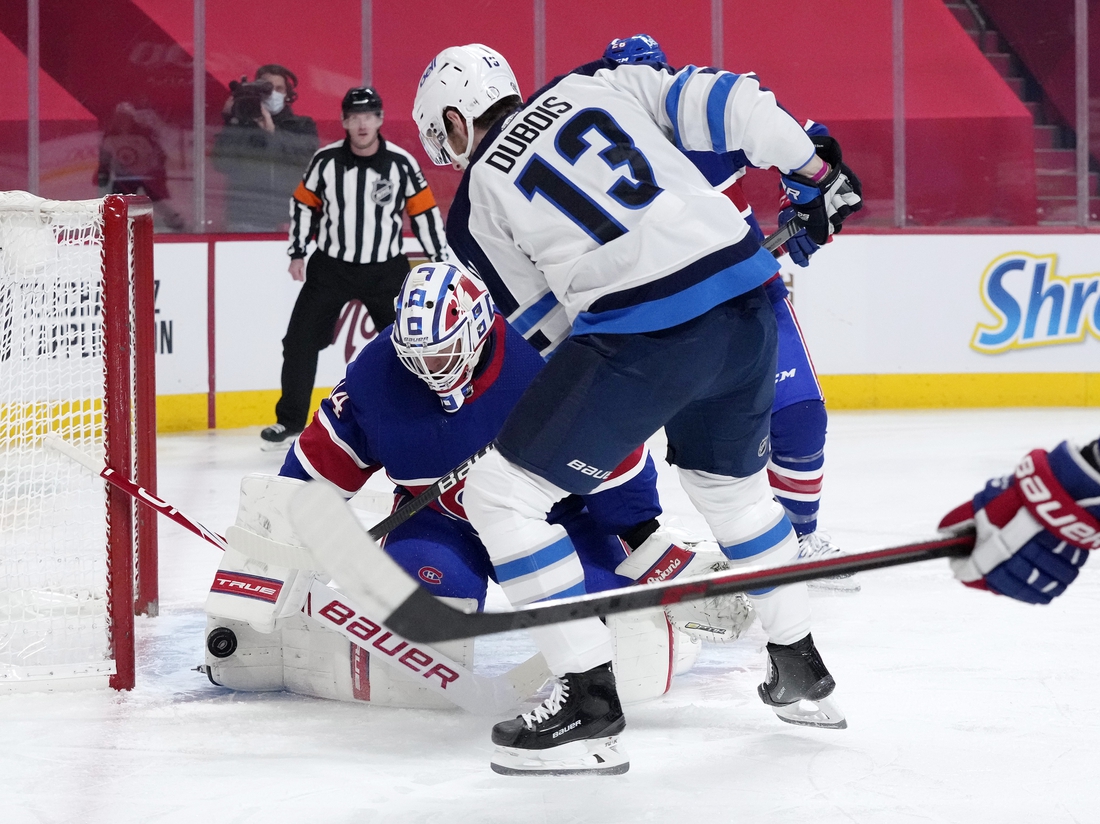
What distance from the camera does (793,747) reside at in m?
1.95

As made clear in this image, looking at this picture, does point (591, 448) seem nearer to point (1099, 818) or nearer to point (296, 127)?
point (1099, 818)

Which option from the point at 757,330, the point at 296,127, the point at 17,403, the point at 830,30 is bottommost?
the point at 17,403

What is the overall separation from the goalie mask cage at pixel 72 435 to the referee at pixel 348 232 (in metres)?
2.19

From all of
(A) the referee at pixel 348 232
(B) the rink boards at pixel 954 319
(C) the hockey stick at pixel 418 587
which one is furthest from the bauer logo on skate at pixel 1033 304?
(C) the hockey stick at pixel 418 587

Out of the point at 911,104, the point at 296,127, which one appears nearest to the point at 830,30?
the point at 911,104

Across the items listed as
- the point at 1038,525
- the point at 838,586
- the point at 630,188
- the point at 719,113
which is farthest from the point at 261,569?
the point at 838,586

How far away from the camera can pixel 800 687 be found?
199cm

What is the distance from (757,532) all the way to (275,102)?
190 inches

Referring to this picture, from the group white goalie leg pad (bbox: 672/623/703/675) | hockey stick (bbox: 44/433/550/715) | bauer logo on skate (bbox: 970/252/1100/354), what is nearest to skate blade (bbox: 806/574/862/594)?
white goalie leg pad (bbox: 672/623/703/675)

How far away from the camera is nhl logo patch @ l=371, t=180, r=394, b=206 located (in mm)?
5254

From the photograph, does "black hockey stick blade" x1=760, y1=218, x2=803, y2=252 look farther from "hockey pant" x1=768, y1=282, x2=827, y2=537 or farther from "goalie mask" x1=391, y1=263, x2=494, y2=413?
"goalie mask" x1=391, y1=263, x2=494, y2=413

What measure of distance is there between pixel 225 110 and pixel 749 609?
453cm

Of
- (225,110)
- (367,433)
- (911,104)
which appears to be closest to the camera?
(367,433)

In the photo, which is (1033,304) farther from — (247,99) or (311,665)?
(311,665)
